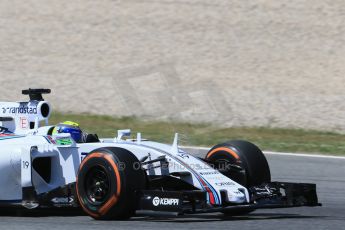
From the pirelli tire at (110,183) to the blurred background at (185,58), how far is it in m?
11.2

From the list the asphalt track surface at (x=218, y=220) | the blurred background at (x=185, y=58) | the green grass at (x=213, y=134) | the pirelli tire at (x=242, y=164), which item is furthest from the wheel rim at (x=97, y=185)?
the blurred background at (x=185, y=58)

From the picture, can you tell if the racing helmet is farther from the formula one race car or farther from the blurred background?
the blurred background

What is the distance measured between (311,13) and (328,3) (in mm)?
695

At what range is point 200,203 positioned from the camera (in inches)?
308

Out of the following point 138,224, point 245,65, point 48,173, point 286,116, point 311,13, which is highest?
point 311,13

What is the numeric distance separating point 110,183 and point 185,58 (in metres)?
14.7

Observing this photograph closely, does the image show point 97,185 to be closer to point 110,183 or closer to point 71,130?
point 110,183

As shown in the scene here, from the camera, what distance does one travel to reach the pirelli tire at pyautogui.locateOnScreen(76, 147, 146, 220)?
769cm

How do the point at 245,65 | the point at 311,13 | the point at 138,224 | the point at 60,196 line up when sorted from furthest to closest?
the point at 311,13 < the point at 245,65 < the point at 60,196 < the point at 138,224

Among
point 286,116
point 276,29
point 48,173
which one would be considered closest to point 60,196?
point 48,173

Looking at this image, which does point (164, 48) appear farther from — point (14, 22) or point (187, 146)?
point (187, 146)

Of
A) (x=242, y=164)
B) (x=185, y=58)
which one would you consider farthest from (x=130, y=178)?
(x=185, y=58)

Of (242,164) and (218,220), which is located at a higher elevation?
(242,164)

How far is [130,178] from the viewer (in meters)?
7.70
